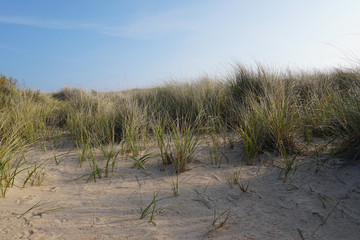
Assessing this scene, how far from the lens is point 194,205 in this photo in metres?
2.06

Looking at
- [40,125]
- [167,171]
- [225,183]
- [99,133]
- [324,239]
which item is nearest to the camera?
[324,239]

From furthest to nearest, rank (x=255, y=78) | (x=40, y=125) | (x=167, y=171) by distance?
1. (x=255, y=78)
2. (x=40, y=125)
3. (x=167, y=171)

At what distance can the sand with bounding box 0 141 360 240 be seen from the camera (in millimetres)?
1721

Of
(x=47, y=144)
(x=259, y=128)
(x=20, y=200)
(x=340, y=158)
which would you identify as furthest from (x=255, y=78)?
(x=20, y=200)

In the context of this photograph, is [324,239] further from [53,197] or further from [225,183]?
[53,197]

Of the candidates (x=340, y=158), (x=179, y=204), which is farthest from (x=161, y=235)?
(x=340, y=158)

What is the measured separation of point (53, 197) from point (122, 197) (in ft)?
2.09

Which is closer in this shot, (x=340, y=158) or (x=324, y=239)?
(x=324, y=239)

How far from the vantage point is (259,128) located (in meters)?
2.89

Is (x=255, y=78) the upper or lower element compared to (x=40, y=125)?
upper

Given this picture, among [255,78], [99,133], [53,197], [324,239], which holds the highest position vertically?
[255,78]

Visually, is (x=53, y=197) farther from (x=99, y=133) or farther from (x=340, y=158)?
(x=340, y=158)

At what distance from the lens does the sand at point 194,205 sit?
1.72 metres

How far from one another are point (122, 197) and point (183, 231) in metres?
0.75
